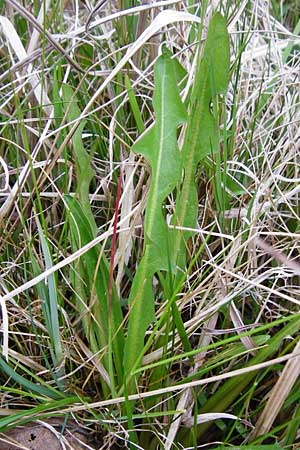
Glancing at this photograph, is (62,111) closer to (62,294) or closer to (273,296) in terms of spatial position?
(62,294)

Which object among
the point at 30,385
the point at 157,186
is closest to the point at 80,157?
the point at 157,186

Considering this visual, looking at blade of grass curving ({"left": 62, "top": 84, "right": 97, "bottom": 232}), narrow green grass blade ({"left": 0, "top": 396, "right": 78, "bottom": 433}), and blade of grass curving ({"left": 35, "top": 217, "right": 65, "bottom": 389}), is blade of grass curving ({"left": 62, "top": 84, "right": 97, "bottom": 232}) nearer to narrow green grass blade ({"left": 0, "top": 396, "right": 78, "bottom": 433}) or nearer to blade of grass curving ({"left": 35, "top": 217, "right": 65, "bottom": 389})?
blade of grass curving ({"left": 35, "top": 217, "right": 65, "bottom": 389})

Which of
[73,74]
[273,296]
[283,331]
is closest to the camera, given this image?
[283,331]

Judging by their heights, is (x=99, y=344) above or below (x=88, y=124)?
below

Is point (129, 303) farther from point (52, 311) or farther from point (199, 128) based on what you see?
point (199, 128)

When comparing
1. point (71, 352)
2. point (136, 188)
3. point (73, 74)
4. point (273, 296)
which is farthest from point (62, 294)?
point (73, 74)

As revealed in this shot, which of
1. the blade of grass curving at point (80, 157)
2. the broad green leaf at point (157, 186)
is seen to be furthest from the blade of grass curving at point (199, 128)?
the blade of grass curving at point (80, 157)

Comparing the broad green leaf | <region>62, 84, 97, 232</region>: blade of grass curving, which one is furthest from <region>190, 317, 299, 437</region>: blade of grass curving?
<region>62, 84, 97, 232</region>: blade of grass curving
